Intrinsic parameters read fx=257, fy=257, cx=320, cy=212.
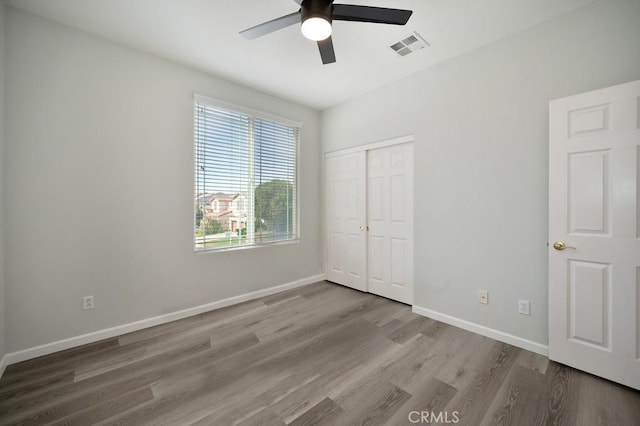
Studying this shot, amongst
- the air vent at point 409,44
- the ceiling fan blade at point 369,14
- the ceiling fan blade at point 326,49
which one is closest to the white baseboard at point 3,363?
the ceiling fan blade at point 326,49

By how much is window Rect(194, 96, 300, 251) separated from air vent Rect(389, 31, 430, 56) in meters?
1.82

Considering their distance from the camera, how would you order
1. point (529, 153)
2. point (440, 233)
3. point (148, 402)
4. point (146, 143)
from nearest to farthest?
point (148, 402) → point (529, 153) → point (146, 143) → point (440, 233)

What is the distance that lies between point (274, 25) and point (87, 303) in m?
2.92

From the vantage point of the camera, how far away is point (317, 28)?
5.75 feet

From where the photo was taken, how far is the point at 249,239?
354 centimetres

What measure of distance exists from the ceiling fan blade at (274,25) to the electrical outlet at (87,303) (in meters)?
2.70

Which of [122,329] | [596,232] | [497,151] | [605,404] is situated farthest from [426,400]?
[122,329]

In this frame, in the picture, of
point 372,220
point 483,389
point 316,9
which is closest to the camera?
point 316,9

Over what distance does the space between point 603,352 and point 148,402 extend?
127 inches

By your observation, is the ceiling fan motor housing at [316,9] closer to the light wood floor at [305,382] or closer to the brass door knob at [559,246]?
the brass door knob at [559,246]

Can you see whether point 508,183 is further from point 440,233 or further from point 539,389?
point 539,389

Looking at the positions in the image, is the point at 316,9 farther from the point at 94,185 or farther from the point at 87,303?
the point at 87,303

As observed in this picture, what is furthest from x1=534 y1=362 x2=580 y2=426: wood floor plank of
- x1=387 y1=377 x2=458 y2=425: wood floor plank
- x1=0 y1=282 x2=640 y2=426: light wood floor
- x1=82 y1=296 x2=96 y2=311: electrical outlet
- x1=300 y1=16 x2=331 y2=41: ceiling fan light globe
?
x1=82 y1=296 x2=96 y2=311: electrical outlet

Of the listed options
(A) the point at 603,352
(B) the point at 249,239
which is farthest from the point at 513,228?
(B) the point at 249,239
